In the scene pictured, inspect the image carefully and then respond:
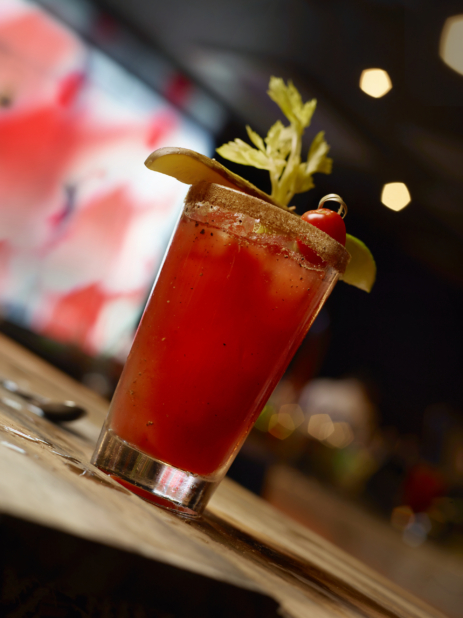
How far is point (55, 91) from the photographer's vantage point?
375cm

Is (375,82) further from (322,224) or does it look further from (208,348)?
(208,348)

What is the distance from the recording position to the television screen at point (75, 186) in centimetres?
362

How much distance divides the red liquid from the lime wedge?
5cm

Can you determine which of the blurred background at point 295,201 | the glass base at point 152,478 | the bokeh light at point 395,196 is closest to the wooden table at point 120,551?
the glass base at point 152,478

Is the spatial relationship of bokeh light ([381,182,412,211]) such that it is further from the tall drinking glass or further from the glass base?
the glass base

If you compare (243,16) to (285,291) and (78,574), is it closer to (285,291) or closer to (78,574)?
(285,291)

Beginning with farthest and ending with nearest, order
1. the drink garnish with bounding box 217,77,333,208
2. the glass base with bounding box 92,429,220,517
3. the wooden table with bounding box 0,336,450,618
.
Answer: the drink garnish with bounding box 217,77,333,208 < the glass base with bounding box 92,429,220,517 < the wooden table with bounding box 0,336,450,618

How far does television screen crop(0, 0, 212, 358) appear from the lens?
3.62 metres

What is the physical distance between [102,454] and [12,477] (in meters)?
0.29

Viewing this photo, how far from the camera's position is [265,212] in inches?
22.1

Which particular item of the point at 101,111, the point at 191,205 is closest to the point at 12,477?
the point at 191,205

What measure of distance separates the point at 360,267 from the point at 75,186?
357cm

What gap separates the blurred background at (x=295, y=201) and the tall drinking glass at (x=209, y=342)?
7.50 feet

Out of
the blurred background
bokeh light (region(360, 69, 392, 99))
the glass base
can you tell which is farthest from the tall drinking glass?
bokeh light (region(360, 69, 392, 99))
